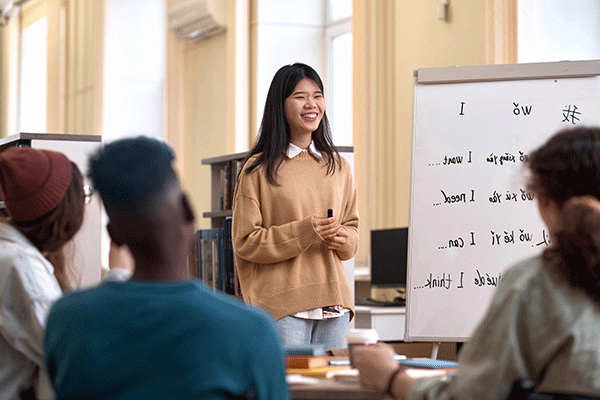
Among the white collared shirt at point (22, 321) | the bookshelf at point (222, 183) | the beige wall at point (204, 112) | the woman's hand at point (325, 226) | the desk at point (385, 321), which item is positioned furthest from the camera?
the beige wall at point (204, 112)

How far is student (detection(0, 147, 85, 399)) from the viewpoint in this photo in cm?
156

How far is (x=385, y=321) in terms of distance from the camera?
12.8ft

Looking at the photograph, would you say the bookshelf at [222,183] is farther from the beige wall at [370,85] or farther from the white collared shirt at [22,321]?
the white collared shirt at [22,321]

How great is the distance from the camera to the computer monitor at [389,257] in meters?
4.20

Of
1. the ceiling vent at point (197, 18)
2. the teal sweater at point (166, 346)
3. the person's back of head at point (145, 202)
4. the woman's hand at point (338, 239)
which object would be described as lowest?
the teal sweater at point (166, 346)

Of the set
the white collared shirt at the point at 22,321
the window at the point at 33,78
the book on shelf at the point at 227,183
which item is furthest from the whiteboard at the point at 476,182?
the window at the point at 33,78

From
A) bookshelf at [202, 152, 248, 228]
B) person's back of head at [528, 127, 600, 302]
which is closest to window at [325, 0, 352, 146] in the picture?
bookshelf at [202, 152, 248, 228]

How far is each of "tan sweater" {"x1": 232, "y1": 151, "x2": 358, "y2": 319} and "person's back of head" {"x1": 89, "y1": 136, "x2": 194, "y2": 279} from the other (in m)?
1.28

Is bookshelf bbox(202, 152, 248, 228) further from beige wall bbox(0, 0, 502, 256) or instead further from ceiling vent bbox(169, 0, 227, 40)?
ceiling vent bbox(169, 0, 227, 40)

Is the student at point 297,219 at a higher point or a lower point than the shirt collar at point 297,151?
lower

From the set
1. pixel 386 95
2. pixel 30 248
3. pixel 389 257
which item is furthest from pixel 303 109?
pixel 386 95

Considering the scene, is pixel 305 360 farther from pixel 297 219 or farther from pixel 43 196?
pixel 297 219

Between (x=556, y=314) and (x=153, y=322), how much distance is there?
62 cm

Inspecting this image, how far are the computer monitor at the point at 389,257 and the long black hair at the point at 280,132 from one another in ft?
5.16
